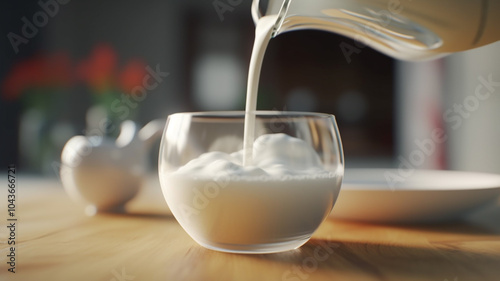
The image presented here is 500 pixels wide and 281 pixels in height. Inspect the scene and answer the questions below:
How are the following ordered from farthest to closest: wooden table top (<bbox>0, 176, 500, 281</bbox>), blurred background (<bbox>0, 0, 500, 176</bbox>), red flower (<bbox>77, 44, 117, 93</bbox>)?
red flower (<bbox>77, 44, 117, 93</bbox>)
blurred background (<bbox>0, 0, 500, 176</bbox>)
wooden table top (<bbox>0, 176, 500, 281</bbox>)

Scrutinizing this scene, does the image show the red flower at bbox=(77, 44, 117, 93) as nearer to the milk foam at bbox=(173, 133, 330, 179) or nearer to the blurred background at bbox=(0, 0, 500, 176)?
the blurred background at bbox=(0, 0, 500, 176)

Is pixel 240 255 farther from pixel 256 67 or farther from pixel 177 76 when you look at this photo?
pixel 177 76

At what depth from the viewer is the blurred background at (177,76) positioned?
2.60 metres

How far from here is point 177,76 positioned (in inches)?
131

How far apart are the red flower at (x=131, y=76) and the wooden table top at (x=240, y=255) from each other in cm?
255

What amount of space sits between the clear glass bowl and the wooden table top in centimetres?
3

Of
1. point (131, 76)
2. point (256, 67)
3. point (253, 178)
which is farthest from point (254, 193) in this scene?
point (131, 76)

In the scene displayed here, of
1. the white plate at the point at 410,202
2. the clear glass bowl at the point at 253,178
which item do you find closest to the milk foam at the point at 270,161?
the clear glass bowl at the point at 253,178

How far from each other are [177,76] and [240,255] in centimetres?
294

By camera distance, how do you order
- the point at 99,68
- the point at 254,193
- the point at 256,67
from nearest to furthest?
the point at 254,193, the point at 256,67, the point at 99,68

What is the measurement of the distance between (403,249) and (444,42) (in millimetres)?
269

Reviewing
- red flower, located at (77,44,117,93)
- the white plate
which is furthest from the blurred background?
the white plate

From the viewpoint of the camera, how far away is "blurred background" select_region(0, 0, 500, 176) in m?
2.60

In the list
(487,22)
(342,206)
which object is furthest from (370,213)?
(487,22)
